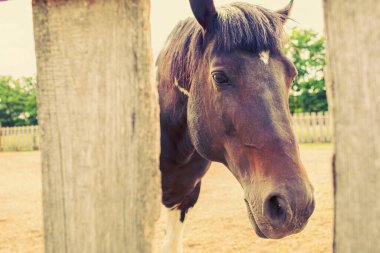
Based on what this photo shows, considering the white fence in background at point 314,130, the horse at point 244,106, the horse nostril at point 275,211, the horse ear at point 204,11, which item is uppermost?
the horse ear at point 204,11

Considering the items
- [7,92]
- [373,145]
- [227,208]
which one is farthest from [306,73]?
[373,145]

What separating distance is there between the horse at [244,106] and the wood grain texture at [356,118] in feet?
1.90

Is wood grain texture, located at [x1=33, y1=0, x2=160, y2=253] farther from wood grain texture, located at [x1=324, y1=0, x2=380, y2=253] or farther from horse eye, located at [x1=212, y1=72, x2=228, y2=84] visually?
horse eye, located at [x1=212, y1=72, x2=228, y2=84]

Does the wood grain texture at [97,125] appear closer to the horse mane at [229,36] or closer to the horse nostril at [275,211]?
the horse nostril at [275,211]

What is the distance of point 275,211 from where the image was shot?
4.91 feet

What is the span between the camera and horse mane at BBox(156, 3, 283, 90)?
1945mm

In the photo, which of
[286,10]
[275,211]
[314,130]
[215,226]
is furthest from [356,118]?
[314,130]

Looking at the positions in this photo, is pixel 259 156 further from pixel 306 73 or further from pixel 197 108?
pixel 306 73

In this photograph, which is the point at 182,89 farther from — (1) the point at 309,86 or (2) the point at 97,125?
(1) the point at 309,86

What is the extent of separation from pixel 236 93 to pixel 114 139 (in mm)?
1000

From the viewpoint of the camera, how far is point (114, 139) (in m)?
0.98

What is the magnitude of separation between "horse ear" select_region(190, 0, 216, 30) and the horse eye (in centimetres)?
40

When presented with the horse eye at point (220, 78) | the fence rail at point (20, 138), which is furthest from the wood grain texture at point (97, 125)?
the fence rail at point (20, 138)

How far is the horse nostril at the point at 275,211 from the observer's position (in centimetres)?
145
